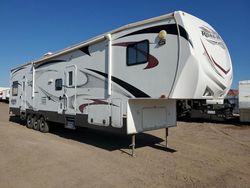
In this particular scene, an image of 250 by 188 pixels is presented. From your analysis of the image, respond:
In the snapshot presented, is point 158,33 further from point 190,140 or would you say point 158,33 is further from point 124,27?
point 190,140

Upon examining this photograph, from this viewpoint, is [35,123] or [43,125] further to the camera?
[35,123]

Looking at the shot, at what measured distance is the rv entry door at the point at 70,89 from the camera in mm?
9547

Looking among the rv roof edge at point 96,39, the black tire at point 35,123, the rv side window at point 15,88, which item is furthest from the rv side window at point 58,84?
the rv side window at point 15,88

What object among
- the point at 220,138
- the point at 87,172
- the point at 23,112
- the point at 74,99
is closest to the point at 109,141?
the point at 74,99

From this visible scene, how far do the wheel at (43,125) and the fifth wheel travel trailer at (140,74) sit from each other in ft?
4.45

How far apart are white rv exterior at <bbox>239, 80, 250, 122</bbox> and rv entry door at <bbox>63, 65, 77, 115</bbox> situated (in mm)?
9647

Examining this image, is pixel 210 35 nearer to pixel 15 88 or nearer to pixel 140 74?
pixel 140 74

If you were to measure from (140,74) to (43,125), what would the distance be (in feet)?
21.5

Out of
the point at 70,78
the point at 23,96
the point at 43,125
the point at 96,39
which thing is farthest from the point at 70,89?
the point at 23,96

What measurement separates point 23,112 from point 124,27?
336 inches

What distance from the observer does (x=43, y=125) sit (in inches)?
470

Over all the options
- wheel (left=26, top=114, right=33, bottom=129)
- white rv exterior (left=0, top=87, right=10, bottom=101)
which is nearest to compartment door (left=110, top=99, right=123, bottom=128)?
wheel (left=26, top=114, right=33, bottom=129)

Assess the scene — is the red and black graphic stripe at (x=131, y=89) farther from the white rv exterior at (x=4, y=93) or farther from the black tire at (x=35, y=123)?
the white rv exterior at (x=4, y=93)

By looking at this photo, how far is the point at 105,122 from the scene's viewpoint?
7918 mm
